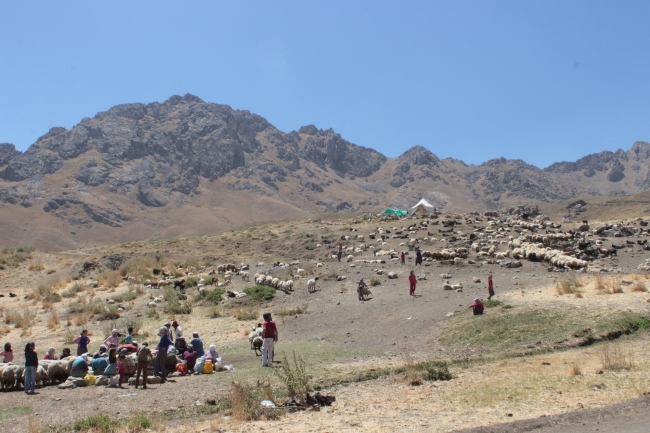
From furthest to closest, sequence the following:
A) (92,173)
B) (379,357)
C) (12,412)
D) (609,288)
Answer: (92,173) → (609,288) → (379,357) → (12,412)

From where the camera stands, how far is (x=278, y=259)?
39312mm

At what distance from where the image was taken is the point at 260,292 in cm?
2589

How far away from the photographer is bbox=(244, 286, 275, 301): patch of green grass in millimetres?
25361

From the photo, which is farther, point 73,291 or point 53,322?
point 73,291

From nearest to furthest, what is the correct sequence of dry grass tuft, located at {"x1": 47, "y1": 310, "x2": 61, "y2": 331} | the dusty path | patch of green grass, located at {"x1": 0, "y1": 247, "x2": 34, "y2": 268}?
the dusty path
dry grass tuft, located at {"x1": 47, "y1": 310, "x2": 61, "y2": 331}
patch of green grass, located at {"x1": 0, "y1": 247, "x2": 34, "y2": 268}

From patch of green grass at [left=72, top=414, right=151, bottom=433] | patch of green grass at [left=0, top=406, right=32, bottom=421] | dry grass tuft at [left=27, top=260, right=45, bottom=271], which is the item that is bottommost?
patch of green grass at [left=0, top=406, right=32, bottom=421]

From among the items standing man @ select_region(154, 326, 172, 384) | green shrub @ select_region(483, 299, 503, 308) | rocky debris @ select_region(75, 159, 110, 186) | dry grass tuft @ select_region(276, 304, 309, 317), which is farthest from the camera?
rocky debris @ select_region(75, 159, 110, 186)

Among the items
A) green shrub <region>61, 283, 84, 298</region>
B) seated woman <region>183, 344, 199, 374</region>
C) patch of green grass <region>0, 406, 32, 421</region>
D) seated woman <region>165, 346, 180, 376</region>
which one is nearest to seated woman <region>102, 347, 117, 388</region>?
seated woman <region>165, 346, 180, 376</region>

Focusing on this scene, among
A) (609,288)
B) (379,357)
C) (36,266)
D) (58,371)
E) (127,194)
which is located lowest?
(379,357)

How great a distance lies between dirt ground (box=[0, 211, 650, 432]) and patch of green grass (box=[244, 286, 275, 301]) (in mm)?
508

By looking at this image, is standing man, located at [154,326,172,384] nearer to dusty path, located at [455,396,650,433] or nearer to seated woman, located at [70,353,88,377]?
seated woman, located at [70,353,88,377]

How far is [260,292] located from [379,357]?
12.3 m

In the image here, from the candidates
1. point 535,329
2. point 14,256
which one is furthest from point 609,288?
point 14,256

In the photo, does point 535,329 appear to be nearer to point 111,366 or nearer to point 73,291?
point 111,366
